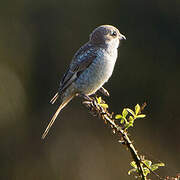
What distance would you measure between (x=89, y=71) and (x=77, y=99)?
12.4 ft

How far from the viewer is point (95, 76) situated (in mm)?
4590

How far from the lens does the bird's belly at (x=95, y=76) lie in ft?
15.0

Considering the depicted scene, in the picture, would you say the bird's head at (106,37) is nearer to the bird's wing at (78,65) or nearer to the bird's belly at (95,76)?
the bird's wing at (78,65)

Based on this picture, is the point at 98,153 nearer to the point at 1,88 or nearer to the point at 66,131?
the point at 66,131

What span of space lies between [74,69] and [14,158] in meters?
4.25

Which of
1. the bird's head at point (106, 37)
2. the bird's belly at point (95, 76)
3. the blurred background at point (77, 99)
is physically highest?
the bird's head at point (106, 37)

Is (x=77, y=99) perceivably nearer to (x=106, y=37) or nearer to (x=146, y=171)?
(x=106, y=37)

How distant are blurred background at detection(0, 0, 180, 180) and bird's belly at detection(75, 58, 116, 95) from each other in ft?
10.3

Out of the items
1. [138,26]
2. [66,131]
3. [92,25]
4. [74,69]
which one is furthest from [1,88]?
[74,69]

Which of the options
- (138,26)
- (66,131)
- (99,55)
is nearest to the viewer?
(99,55)

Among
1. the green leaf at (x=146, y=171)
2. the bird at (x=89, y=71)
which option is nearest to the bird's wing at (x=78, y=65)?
the bird at (x=89, y=71)

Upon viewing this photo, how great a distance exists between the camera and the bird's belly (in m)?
4.57

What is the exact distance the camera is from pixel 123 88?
28.3 ft

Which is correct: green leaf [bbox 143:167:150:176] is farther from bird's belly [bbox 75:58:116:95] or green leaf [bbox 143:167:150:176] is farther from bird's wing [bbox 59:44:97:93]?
bird's wing [bbox 59:44:97:93]
